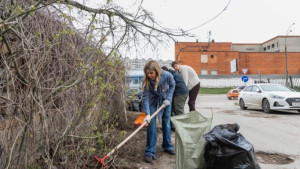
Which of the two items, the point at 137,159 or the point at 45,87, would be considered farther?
the point at 137,159

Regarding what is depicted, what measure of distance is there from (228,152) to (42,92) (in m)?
2.25

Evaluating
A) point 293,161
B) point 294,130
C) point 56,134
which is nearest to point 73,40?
point 56,134

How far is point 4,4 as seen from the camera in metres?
2.62

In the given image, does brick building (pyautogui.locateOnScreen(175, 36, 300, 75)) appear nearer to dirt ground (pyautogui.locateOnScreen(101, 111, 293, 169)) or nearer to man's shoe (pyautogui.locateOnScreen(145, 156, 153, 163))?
dirt ground (pyautogui.locateOnScreen(101, 111, 293, 169))

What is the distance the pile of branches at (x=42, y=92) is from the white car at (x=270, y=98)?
8932 millimetres

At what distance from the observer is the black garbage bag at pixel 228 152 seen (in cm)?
301

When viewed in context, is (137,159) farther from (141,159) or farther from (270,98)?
(270,98)

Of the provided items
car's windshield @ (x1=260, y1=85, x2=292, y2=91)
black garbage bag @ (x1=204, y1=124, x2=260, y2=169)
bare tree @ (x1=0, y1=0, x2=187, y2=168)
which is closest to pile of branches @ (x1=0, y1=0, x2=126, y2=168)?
bare tree @ (x1=0, y1=0, x2=187, y2=168)

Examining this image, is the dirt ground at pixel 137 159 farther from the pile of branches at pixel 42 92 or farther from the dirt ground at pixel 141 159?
the pile of branches at pixel 42 92

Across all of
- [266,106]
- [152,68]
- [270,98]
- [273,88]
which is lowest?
[266,106]

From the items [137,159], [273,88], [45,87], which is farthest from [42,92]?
[273,88]

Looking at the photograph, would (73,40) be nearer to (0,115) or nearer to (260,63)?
(0,115)

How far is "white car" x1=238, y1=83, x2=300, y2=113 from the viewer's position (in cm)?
1010

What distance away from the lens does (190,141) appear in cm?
350
